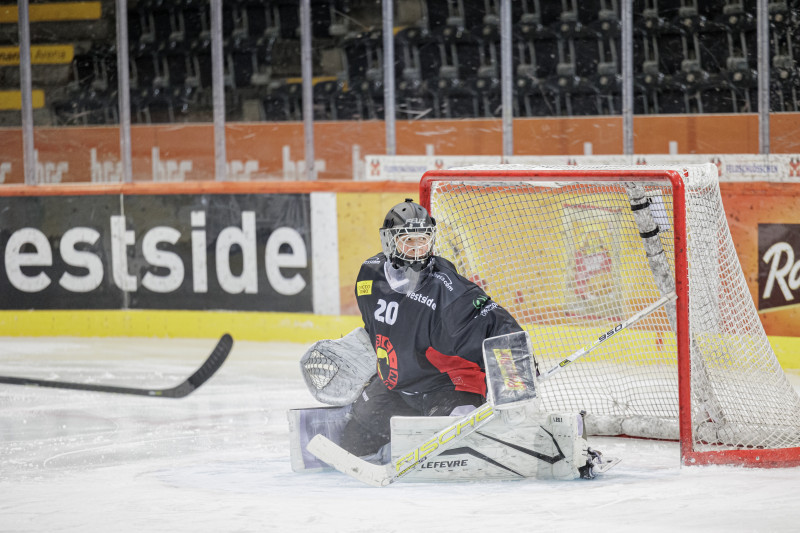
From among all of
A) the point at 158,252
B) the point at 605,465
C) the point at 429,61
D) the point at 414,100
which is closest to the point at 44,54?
the point at 158,252

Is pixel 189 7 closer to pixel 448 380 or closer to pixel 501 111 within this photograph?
pixel 501 111

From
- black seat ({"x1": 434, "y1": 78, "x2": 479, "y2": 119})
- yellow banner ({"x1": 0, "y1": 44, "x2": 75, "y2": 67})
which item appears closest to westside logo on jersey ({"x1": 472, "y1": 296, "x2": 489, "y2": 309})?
black seat ({"x1": 434, "y1": 78, "x2": 479, "y2": 119})

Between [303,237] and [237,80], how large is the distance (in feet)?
4.52

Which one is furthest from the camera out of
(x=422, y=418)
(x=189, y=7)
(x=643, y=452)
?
(x=189, y=7)

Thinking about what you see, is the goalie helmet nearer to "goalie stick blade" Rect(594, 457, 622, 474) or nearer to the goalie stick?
the goalie stick

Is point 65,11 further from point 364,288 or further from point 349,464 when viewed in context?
point 349,464

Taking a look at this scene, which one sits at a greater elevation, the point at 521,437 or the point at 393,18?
the point at 393,18

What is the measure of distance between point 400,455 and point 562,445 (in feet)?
1.66

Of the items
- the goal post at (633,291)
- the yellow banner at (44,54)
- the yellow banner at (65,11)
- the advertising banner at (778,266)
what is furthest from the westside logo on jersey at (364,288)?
the yellow banner at (65,11)

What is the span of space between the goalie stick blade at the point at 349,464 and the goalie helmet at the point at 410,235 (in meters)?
0.61

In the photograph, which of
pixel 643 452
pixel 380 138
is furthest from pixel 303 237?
pixel 643 452

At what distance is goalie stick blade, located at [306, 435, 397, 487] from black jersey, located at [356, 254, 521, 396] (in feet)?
0.95

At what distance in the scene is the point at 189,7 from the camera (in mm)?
7676

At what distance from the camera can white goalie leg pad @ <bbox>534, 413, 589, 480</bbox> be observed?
3486mm
